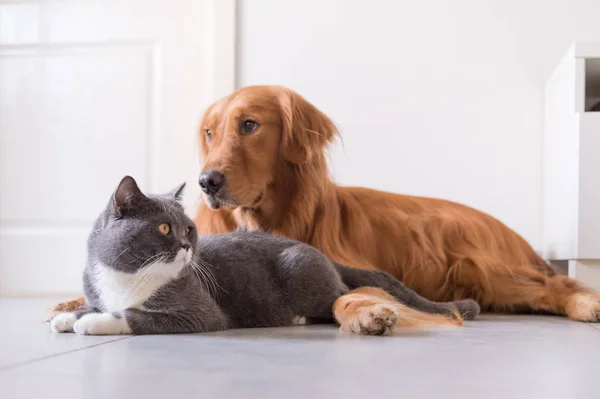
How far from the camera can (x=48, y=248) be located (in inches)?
120

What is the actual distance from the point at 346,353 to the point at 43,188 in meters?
2.30

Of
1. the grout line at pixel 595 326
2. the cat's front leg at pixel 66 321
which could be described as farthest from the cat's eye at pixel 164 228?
the grout line at pixel 595 326

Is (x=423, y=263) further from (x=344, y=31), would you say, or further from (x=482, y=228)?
(x=344, y=31)

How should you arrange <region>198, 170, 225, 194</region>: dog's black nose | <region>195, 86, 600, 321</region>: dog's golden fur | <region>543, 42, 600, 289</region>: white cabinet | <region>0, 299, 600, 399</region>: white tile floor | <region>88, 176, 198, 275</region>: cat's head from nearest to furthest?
<region>0, 299, 600, 399</region>: white tile floor → <region>88, 176, 198, 275</region>: cat's head → <region>198, 170, 225, 194</region>: dog's black nose → <region>195, 86, 600, 321</region>: dog's golden fur → <region>543, 42, 600, 289</region>: white cabinet

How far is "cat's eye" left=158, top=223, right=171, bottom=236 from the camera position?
1.34 m

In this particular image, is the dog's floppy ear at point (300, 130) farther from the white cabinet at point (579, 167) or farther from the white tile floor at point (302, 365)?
the white cabinet at point (579, 167)

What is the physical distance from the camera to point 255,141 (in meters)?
1.93

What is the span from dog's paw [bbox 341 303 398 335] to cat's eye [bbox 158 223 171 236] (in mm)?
424

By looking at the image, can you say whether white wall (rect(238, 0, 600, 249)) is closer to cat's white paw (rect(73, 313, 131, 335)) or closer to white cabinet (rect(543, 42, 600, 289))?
white cabinet (rect(543, 42, 600, 289))

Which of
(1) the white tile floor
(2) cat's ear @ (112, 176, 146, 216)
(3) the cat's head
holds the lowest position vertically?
(1) the white tile floor

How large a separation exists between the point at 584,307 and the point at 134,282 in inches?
46.9

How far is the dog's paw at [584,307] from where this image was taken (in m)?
1.81

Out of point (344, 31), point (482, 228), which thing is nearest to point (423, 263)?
point (482, 228)

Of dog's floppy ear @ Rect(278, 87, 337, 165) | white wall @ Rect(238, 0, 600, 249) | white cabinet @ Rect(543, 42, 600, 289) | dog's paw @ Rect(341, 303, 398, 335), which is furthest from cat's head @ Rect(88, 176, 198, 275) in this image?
white wall @ Rect(238, 0, 600, 249)
